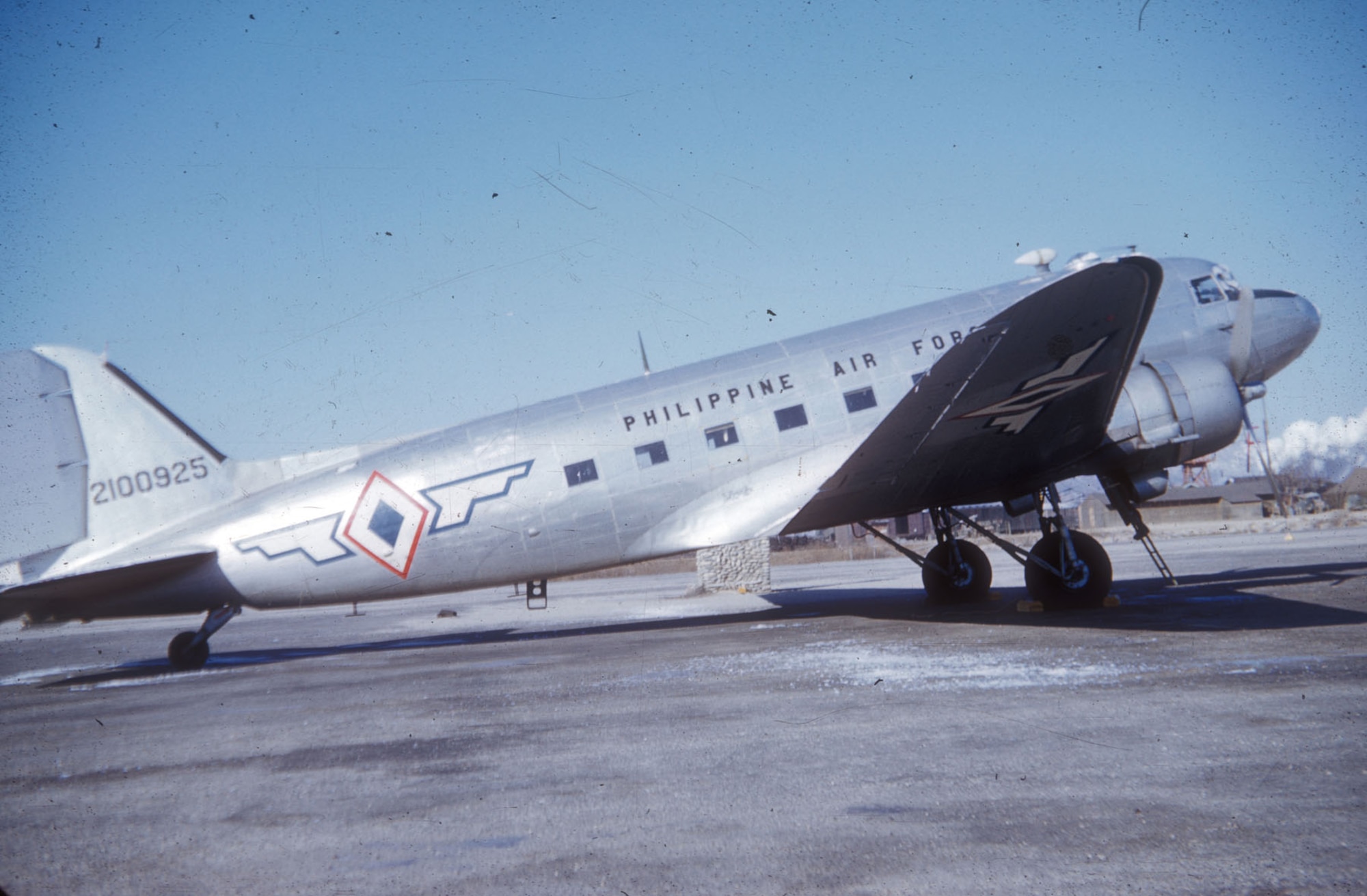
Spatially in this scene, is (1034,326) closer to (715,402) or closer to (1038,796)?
(715,402)

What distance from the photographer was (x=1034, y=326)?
9.01 meters

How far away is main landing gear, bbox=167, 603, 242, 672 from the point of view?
12305 millimetres

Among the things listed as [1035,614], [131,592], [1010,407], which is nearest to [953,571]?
[1035,614]

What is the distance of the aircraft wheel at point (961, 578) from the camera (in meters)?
14.4

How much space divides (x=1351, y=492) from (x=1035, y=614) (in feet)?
285

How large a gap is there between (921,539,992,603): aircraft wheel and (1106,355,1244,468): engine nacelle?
11.0ft

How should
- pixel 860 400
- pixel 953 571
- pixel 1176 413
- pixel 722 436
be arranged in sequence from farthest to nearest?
pixel 953 571
pixel 860 400
pixel 722 436
pixel 1176 413

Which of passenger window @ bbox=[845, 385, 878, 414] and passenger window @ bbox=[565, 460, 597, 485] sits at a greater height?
passenger window @ bbox=[845, 385, 878, 414]

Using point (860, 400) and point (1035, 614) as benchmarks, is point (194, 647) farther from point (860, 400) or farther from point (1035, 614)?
point (1035, 614)

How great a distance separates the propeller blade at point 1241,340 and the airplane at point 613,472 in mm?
34

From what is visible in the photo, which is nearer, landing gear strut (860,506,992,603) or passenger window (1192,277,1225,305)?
passenger window (1192,277,1225,305)

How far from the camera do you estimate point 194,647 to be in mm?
12609

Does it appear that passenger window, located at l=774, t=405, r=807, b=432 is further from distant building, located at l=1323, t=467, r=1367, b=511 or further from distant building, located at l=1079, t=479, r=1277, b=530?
distant building, located at l=1323, t=467, r=1367, b=511

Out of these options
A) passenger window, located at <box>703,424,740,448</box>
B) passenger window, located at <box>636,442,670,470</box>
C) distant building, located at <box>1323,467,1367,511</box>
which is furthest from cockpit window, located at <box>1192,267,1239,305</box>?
distant building, located at <box>1323,467,1367,511</box>
